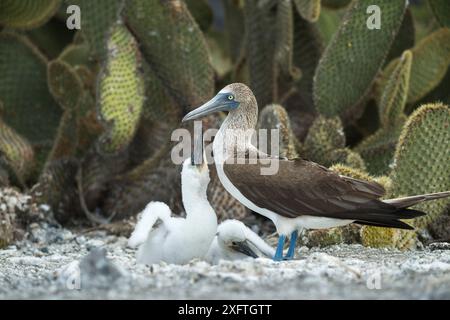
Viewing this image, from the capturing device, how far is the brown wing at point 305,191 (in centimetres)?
580

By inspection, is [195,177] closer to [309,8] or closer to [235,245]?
[235,245]

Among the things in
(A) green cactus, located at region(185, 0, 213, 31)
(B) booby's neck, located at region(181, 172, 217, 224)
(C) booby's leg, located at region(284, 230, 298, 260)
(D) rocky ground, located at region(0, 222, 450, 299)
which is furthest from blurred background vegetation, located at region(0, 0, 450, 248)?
(D) rocky ground, located at region(0, 222, 450, 299)

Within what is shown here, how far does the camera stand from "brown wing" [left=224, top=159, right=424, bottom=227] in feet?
19.0

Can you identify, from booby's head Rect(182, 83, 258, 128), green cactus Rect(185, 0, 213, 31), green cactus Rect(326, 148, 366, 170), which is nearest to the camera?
booby's head Rect(182, 83, 258, 128)

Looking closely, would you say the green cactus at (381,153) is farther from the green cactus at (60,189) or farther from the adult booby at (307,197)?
the green cactus at (60,189)

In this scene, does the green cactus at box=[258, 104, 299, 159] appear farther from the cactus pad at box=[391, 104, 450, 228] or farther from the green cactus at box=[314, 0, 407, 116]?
the cactus pad at box=[391, 104, 450, 228]

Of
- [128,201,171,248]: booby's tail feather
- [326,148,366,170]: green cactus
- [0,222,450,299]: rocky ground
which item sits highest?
[326,148,366,170]: green cactus

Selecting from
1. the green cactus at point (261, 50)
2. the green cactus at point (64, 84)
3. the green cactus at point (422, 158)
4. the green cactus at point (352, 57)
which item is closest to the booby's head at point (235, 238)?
the green cactus at point (422, 158)

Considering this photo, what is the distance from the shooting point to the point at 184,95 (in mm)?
8195

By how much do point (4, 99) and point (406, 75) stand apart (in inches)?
150

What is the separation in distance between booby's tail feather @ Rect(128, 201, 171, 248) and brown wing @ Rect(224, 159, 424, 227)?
1.66 feet

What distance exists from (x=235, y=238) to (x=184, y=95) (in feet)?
7.78

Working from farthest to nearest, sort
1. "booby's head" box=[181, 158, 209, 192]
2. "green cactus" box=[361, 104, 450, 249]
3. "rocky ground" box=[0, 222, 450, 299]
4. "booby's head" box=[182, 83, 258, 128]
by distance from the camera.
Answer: "green cactus" box=[361, 104, 450, 249] → "booby's head" box=[182, 83, 258, 128] → "booby's head" box=[181, 158, 209, 192] → "rocky ground" box=[0, 222, 450, 299]
